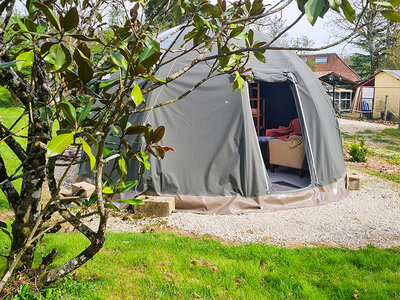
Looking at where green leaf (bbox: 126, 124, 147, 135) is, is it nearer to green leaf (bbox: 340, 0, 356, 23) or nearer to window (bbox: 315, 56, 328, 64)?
green leaf (bbox: 340, 0, 356, 23)

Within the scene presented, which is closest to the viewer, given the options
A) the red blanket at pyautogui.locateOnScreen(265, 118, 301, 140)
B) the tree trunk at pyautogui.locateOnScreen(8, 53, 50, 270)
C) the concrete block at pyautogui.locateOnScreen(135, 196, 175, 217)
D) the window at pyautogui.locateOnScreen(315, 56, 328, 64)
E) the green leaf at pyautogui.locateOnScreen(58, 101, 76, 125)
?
the green leaf at pyautogui.locateOnScreen(58, 101, 76, 125)

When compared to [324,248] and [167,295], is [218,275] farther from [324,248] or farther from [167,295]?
[324,248]

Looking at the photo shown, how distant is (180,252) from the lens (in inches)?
136

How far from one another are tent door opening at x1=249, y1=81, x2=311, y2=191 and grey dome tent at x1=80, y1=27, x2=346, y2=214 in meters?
0.41

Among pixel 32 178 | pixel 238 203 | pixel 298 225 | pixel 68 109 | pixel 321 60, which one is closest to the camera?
pixel 68 109

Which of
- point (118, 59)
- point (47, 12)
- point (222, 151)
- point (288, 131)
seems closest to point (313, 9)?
point (118, 59)

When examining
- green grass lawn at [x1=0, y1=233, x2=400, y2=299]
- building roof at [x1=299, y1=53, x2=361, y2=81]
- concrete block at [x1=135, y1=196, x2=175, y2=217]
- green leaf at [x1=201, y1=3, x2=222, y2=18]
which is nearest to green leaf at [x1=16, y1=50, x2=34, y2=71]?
green leaf at [x1=201, y1=3, x2=222, y2=18]

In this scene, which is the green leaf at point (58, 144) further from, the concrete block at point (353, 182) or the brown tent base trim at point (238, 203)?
the concrete block at point (353, 182)

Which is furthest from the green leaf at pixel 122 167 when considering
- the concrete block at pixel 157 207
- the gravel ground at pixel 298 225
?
the concrete block at pixel 157 207

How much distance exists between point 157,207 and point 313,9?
408 cm

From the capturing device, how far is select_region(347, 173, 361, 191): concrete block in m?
6.26

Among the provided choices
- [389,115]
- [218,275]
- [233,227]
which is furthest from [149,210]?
[389,115]

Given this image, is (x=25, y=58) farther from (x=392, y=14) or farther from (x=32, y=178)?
(x=392, y=14)

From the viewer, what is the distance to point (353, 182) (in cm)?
631
